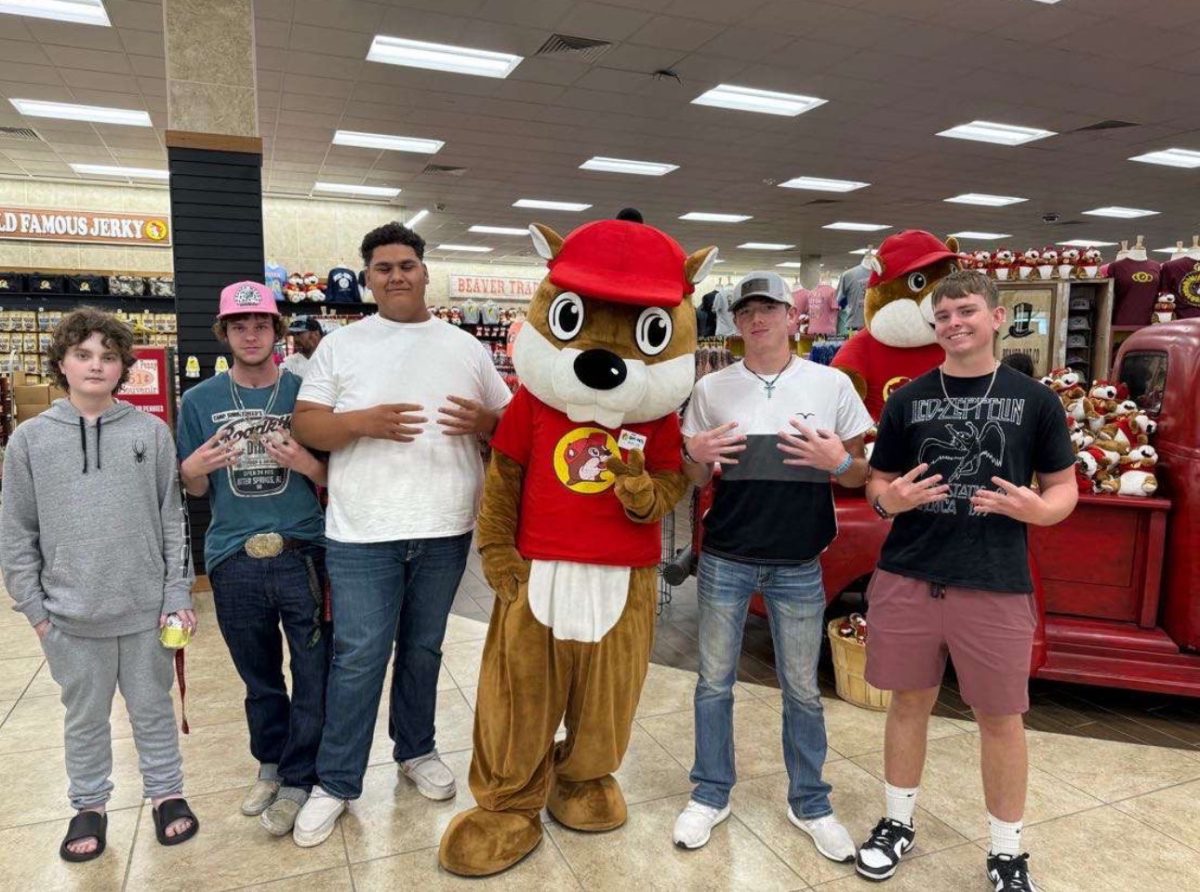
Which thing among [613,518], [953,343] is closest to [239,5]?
[613,518]

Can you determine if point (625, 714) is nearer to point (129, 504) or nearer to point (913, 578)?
point (913, 578)

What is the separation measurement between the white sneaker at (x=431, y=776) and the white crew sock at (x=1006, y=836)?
161cm

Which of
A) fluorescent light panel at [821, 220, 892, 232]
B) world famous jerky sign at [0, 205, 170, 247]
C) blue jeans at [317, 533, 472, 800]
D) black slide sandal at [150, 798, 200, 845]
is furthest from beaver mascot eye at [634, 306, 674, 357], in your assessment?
fluorescent light panel at [821, 220, 892, 232]

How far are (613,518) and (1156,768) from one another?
2.34m

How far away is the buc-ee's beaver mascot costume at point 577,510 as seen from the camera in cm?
210

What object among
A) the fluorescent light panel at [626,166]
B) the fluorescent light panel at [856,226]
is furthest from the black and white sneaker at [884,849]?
the fluorescent light panel at [856,226]

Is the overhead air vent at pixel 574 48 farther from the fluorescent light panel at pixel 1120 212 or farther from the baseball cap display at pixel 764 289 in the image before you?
the fluorescent light panel at pixel 1120 212

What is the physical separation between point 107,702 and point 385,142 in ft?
27.9

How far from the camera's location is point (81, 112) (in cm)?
848

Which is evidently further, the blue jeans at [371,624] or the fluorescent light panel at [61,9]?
the fluorescent light panel at [61,9]

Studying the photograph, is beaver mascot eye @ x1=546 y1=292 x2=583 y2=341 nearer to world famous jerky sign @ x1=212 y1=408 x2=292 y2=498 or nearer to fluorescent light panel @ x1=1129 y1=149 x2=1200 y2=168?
world famous jerky sign @ x1=212 y1=408 x2=292 y2=498

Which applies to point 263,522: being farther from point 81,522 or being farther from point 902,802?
point 902,802

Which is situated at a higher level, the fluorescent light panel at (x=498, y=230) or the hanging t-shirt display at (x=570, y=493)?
the fluorescent light panel at (x=498, y=230)

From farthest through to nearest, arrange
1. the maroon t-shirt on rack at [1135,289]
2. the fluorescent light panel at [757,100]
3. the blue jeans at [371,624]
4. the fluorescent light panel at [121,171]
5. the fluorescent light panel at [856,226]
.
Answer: the fluorescent light panel at [856,226]
the fluorescent light panel at [121,171]
the fluorescent light panel at [757,100]
the maroon t-shirt on rack at [1135,289]
the blue jeans at [371,624]
